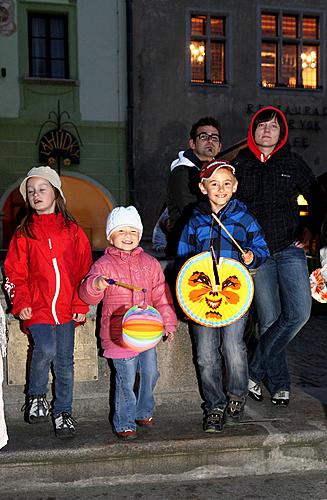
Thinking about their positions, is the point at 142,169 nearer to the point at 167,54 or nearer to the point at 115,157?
the point at 115,157

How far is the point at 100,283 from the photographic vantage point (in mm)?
3582

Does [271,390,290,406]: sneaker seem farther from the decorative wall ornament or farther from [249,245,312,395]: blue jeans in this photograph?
the decorative wall ornament

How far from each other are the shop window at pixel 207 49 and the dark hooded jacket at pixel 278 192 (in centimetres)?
1075

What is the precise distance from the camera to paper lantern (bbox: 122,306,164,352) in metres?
3.45

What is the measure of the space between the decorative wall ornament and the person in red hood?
415 inches

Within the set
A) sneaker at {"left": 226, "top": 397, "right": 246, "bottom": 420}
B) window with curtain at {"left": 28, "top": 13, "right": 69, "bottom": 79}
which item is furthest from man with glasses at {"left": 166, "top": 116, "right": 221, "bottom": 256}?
window with curtain at {"left": 28, "top": 13, "right": 69, "bottom": 79}

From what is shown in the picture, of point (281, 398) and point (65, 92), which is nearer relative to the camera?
point (281, 398)

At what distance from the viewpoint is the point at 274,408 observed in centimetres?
420

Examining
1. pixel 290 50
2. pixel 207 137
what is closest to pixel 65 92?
pixel 290 50

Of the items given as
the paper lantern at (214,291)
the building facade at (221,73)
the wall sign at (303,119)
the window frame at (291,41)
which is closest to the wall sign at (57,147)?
the building facade at (221,73)

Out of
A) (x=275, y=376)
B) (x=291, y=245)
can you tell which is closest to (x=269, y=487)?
(x=275, y=376)

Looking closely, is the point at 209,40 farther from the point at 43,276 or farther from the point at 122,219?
the point at 43,276

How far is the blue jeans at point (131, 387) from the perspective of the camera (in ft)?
12.1

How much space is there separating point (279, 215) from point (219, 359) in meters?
0.93
